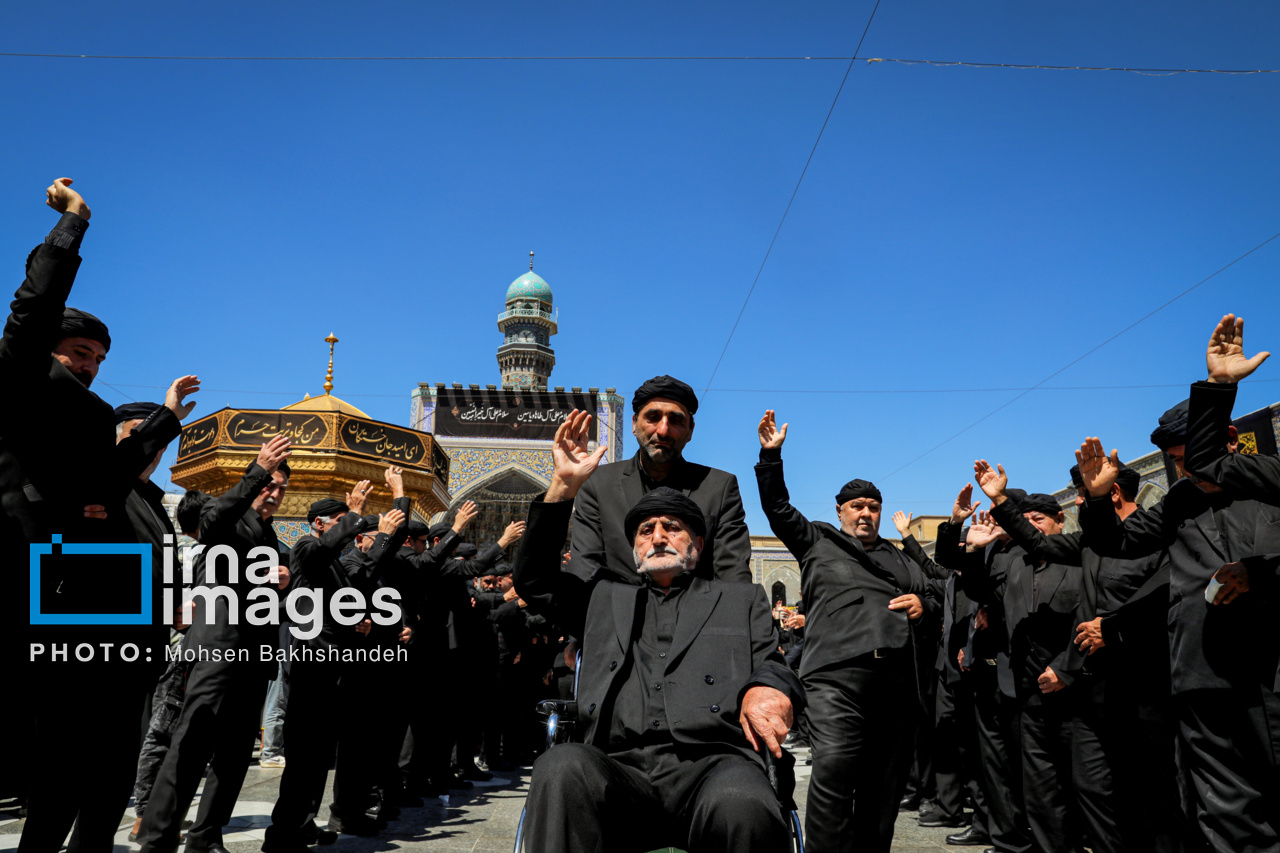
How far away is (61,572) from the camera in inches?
100

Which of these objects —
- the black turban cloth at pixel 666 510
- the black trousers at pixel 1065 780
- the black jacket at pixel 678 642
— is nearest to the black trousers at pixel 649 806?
the black jacket at pixel 678 642

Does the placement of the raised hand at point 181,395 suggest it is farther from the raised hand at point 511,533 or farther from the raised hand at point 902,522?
the raised hand at point 902,522

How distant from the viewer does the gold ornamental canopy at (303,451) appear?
1001 centimetres

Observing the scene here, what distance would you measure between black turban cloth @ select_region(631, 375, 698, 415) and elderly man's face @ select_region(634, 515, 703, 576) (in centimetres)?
54

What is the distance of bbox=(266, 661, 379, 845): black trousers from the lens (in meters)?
3.91

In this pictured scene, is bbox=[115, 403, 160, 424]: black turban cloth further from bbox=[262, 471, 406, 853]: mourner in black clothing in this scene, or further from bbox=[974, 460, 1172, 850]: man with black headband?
bbox=[974, 460, 1172, 850]: man with black headband

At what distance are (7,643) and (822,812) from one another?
9.37 feet

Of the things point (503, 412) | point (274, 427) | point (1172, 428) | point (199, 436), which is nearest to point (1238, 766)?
point (1172, 428)

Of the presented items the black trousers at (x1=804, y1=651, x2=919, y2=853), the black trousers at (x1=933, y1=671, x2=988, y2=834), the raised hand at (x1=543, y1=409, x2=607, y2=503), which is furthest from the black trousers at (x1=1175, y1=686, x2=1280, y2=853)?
the black trousers at (x1=933, y1=671, x2=988, y2=834)

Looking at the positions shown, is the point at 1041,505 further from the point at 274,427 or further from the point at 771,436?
the point at 274,427

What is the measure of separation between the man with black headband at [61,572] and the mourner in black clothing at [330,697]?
4.55ft

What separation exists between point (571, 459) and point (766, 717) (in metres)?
0.96

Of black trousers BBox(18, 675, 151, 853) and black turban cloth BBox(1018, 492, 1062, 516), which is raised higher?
black turban cloth BBox(1018, 492, 1062, 516)

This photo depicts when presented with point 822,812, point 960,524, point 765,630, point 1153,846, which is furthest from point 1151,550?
point 765,630
